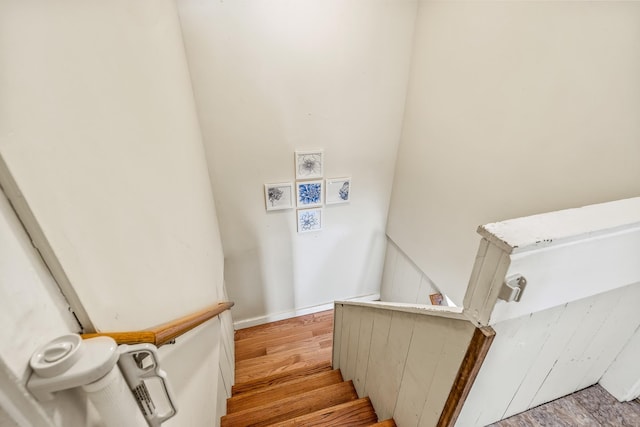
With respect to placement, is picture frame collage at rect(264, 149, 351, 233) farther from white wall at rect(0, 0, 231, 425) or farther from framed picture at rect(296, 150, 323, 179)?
white wall at rect(0, 0, 231, 425)

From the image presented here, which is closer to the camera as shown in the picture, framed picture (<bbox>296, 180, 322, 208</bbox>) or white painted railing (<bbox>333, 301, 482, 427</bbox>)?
white painted railing (<bbox>333, 301, 482, 427</bbox>)

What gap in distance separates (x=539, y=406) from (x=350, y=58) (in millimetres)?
2161

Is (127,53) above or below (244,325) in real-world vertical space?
above

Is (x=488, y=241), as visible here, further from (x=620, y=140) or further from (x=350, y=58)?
(x=350, y=58)

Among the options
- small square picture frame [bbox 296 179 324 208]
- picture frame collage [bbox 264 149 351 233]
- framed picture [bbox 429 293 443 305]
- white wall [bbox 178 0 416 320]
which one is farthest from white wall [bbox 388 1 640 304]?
small square picture frame [bbox 296 179 324 208]

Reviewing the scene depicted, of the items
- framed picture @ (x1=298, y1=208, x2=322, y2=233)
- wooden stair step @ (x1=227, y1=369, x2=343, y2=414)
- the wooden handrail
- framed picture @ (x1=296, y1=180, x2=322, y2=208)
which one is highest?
the wooden handrail

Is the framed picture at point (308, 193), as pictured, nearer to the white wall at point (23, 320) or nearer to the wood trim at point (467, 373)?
the wood trim at point (467, 373)

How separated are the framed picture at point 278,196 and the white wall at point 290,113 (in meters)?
0.06

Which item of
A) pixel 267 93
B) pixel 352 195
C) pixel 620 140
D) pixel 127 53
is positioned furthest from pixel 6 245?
pixel 352 195

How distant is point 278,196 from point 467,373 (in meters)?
1.81

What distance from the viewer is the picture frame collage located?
2.22 meters

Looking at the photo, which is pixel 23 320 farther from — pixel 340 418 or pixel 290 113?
pixel 290 113

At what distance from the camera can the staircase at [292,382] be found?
1.54 meters

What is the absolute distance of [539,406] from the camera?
103 centimetres
